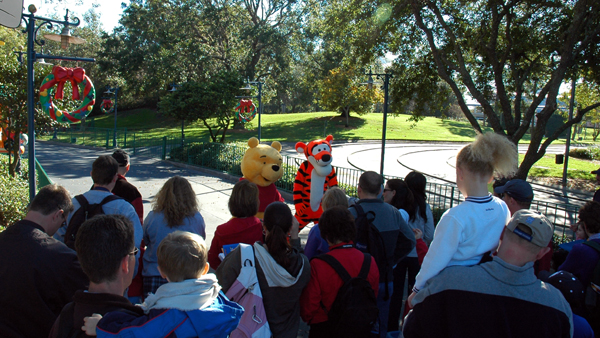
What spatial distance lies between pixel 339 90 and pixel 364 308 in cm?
3447

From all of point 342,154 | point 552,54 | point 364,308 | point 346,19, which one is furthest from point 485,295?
point 342,154

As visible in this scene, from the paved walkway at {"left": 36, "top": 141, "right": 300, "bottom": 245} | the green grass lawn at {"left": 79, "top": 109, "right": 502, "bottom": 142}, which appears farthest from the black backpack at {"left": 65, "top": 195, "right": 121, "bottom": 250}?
the green grass lawn at {"left": 79, "top": 109, "right": 502, "bottom": 142}

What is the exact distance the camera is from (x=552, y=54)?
503 inches

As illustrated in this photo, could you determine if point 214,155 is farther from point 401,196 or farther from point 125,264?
point 125,264

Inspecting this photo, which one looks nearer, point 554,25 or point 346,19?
point 554,25

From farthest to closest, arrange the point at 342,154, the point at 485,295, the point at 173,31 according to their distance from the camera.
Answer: the point at 173,31 → the point at 342,154 → the point at 485,295

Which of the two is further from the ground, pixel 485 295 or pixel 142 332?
pixel 485 295

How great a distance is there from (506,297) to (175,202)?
9.16ft

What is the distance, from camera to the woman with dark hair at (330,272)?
123 inches

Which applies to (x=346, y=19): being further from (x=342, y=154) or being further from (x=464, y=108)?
(x=342, y=154)

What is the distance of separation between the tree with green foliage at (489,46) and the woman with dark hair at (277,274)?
8.82m

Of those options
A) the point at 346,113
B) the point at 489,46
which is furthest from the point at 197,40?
the point at 489,46

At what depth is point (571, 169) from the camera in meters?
23.5

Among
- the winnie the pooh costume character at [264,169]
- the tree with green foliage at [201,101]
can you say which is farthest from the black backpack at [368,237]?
the tree with green foliage at [201,101]
